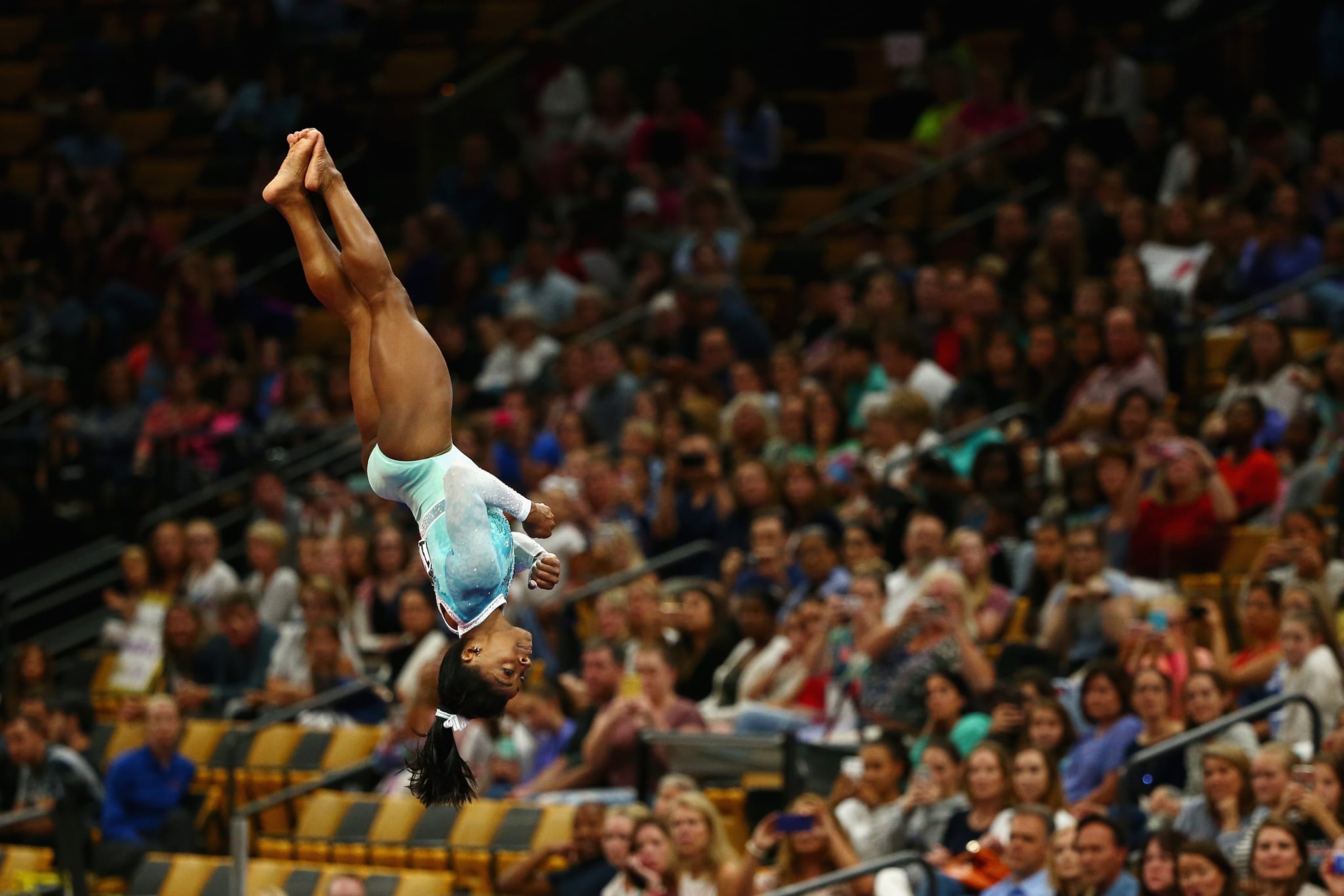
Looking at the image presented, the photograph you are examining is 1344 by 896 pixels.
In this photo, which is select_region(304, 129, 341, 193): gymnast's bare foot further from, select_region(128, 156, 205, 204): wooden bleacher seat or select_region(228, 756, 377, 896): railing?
select_region(128, 156, 205, 204): wooden bleacher seat

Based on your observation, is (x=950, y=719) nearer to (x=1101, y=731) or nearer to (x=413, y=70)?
(x=1101, y=731)

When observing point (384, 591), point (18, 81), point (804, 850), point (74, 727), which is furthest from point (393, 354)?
point (18, 81)

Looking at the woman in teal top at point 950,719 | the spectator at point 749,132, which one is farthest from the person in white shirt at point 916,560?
the spectator at point 749,132

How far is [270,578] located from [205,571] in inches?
17.5

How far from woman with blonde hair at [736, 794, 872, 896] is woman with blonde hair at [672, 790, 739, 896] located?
9 centimetres

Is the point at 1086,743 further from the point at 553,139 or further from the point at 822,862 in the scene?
the point at 553,139

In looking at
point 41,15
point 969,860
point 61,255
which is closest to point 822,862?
point 969,860

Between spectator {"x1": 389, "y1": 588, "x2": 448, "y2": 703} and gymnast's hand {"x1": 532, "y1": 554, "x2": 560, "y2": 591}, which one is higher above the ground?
gymnast's hand {"x1": 532, "y1": 554, "x2": 560, "y2": 591}

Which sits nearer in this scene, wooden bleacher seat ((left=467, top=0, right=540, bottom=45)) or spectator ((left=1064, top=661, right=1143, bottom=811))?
spectator ((left=1064, top=661, right=1143, bottom=811))

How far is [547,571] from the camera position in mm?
5438

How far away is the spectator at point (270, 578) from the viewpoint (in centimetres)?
1126

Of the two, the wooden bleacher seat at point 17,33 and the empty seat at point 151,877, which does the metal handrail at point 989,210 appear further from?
the wooden bleacher seat at point 17,33

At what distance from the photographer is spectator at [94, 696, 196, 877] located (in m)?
10.0

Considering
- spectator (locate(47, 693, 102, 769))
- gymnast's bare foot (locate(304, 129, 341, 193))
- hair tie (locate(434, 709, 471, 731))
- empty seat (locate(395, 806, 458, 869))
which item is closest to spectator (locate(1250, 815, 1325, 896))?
hair tie (locate(434, 709, 471, 731))
